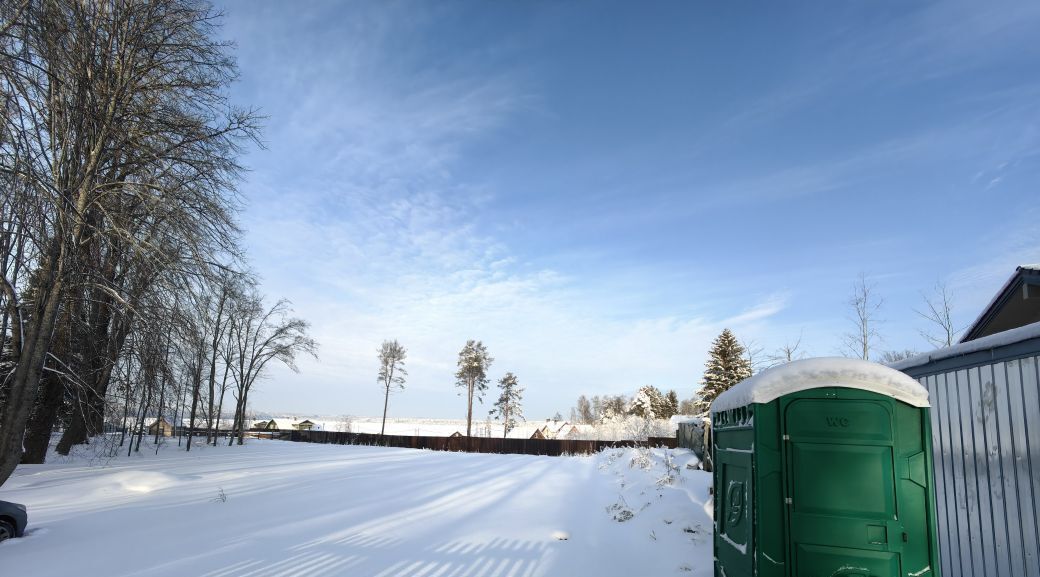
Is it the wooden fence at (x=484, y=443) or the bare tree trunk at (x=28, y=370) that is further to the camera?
the wooden fence at (x=484, y=443)

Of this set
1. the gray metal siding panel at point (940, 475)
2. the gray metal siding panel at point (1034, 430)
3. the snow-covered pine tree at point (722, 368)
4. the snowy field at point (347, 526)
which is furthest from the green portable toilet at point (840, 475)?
the snow-covered pine tree at point (722, 368)

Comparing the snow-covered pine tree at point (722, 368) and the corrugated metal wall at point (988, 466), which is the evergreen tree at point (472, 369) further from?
the corrugated metal wall at point (988, 466)

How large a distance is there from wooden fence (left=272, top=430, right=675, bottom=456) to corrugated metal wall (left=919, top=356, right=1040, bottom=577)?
93.3 feet

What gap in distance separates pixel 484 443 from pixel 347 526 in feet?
99.3

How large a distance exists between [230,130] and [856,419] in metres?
11.7

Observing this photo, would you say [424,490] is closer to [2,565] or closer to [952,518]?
[2,565]

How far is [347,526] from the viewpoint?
9.32m

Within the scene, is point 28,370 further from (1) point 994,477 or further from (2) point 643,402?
(2) point 643,402

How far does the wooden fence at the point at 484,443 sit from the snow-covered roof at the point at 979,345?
28.4m

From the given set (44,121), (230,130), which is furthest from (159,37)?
(44,121)

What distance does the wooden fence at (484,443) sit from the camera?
36.7 m

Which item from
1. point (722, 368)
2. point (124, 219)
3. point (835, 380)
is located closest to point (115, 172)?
point (124, 219)

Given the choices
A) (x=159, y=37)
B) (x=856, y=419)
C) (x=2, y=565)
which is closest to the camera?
(x=856, y=419)

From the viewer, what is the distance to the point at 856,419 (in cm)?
427
